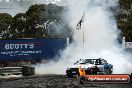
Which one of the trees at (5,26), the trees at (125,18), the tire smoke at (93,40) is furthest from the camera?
the trees at (5,26)

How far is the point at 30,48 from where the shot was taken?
37625 millimetres

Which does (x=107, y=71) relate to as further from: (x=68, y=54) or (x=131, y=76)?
(x=68, y=54)

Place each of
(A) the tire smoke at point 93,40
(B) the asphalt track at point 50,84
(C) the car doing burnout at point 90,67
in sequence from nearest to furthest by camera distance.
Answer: (B) the asphalt track at point 50,84
(C) the car doing burnout at point 90,67
(A) the tire smoke at point 93,40

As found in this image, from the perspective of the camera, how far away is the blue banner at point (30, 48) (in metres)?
37.3

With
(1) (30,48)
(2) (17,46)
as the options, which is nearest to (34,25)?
(1) (30,48)

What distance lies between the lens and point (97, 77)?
17.6m

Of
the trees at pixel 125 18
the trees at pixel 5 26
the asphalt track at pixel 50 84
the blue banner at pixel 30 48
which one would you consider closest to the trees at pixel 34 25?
the trees at pixel 5 26

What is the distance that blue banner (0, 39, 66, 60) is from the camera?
37312 mm

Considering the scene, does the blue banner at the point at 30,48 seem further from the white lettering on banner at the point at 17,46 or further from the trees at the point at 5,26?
the trees at the point at 5,26

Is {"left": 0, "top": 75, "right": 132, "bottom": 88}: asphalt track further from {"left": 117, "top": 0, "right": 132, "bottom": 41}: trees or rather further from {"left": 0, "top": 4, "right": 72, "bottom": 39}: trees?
{"left": 117, "top": 0, "right": 132, "bottom": 41}: trees

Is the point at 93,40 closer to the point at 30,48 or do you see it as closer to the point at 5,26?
the point at 30,48

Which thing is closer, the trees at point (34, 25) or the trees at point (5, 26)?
the trees at point (34, 25)

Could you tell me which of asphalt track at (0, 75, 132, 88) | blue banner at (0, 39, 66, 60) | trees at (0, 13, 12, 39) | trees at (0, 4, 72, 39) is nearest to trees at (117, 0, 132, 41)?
trees at (0, 4, 72, 39)

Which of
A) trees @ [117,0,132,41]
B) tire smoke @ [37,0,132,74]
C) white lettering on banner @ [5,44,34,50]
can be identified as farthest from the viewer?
trees @ [117,0,132,41]
